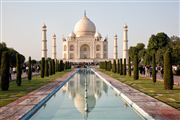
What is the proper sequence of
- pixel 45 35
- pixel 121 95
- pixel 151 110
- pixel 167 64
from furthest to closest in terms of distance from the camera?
pixel 45 35 < pixel 167 64 < pixel 121 95 < pixel 151 110

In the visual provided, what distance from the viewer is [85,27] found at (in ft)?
169

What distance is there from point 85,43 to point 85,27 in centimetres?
251

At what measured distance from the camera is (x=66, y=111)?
21.5 feet

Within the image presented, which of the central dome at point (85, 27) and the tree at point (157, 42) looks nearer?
the tree at point (157, 42)

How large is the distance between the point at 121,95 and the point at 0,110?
368 centimetres

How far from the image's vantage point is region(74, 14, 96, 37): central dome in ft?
170

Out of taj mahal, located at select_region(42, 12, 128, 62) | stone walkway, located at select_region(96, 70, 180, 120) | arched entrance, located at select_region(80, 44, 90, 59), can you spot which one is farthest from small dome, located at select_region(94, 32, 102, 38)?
stone walkway, located at select_region(96, 70, 180, 120)

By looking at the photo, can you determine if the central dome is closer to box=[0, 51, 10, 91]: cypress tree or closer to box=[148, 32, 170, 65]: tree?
box=[148, 32, 170, 65]: tree

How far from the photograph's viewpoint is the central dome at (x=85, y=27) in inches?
2036

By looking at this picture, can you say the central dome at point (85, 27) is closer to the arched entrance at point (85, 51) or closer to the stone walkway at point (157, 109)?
the arched entrance at point (85, 51)

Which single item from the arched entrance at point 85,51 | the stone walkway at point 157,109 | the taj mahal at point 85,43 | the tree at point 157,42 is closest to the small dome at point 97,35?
the taj mahal at point 85,43

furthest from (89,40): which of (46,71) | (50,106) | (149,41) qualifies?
(50,106)

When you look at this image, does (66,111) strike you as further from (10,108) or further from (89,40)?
(89,40)

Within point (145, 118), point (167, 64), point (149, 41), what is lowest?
point (145, 118)
